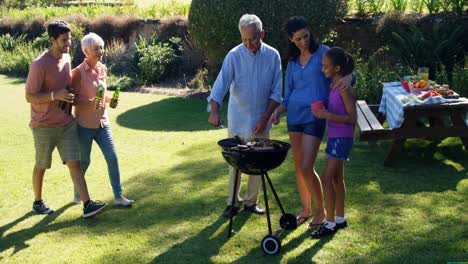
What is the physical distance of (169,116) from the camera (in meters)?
10.9

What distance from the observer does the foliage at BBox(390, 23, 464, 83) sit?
11430mm

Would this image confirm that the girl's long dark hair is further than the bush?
No

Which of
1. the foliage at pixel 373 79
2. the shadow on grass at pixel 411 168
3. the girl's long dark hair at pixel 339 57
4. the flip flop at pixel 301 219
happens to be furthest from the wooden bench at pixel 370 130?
the foliage at pixel 373 79

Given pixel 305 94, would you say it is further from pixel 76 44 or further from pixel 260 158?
pixel 76 44

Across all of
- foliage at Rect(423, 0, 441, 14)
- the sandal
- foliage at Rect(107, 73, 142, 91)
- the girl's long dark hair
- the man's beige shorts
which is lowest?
foliage at Rect(107, 73, 142, 91)

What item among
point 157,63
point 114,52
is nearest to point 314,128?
point 157,63

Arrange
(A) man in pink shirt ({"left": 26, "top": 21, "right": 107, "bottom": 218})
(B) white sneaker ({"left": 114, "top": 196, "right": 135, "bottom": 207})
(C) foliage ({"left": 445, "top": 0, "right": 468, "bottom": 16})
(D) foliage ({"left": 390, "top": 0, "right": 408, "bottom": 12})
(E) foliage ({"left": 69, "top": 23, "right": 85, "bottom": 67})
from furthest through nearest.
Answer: (E) foliage ({"left": 69, "top": 23, "right": 85, "bottom": 67}), (D) foliage ({"left": 390, "top": 0, "right": 408, "bottom": 12}), (C) foliage ({"left": 445, "top": 0, "right": 468, "bottom": 16}), (B) white sneaker ({"left": 114, "top": 196, "right": 135, "bottom": 207}), (A) man in pink shirt ({"left": 26, "top": 21, "right": 107, "bottom": 218})

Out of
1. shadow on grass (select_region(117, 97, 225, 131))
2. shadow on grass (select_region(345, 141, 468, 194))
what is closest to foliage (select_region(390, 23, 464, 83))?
shadow on grass (select_region(345, 141, 468, 194))

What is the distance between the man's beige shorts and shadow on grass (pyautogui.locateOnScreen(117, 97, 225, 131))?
4082mm

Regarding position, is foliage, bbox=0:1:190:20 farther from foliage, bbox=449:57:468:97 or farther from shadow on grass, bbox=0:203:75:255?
shadow on grass, bbox=0:203:75:255

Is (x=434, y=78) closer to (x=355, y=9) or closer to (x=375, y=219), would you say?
(x=355, y=9)

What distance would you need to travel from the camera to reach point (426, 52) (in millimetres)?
11422

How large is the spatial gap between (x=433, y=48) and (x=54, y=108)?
8115 millimetres

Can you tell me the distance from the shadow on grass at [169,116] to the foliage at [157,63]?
2197 mm
